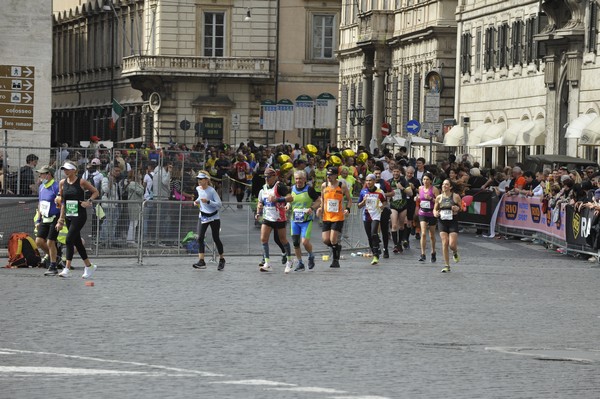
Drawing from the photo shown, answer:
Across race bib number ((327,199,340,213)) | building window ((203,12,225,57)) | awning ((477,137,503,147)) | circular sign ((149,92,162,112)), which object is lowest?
race bib number ((327,199,340,213))

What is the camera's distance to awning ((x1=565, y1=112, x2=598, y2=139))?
4869 centimetres

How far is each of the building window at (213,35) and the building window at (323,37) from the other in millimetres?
4880

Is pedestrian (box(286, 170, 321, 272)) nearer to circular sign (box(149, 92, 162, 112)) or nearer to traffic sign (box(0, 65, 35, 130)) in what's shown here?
traffic sign (box(0, 65, 35, 130))

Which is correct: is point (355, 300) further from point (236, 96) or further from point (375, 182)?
point (236, 96)

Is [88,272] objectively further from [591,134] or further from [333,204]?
[591,134]

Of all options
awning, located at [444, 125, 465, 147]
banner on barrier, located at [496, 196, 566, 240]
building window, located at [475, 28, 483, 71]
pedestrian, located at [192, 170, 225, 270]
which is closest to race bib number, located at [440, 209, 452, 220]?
pedestrian, located at [192, 170, 225, 270]

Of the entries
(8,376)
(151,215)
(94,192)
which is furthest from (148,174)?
(8,376)

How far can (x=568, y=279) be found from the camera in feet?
90.4

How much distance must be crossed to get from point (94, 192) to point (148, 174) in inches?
383

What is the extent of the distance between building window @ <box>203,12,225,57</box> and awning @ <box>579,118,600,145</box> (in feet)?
155

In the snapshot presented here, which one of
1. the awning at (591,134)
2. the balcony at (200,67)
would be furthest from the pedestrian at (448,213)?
the balcony at (200,67)

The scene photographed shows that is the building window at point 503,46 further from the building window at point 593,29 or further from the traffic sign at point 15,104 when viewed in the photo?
the traffic sign at point 15,104

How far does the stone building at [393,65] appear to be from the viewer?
69.1 meters

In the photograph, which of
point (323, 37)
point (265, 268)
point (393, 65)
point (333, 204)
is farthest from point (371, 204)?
point (323, 37)
